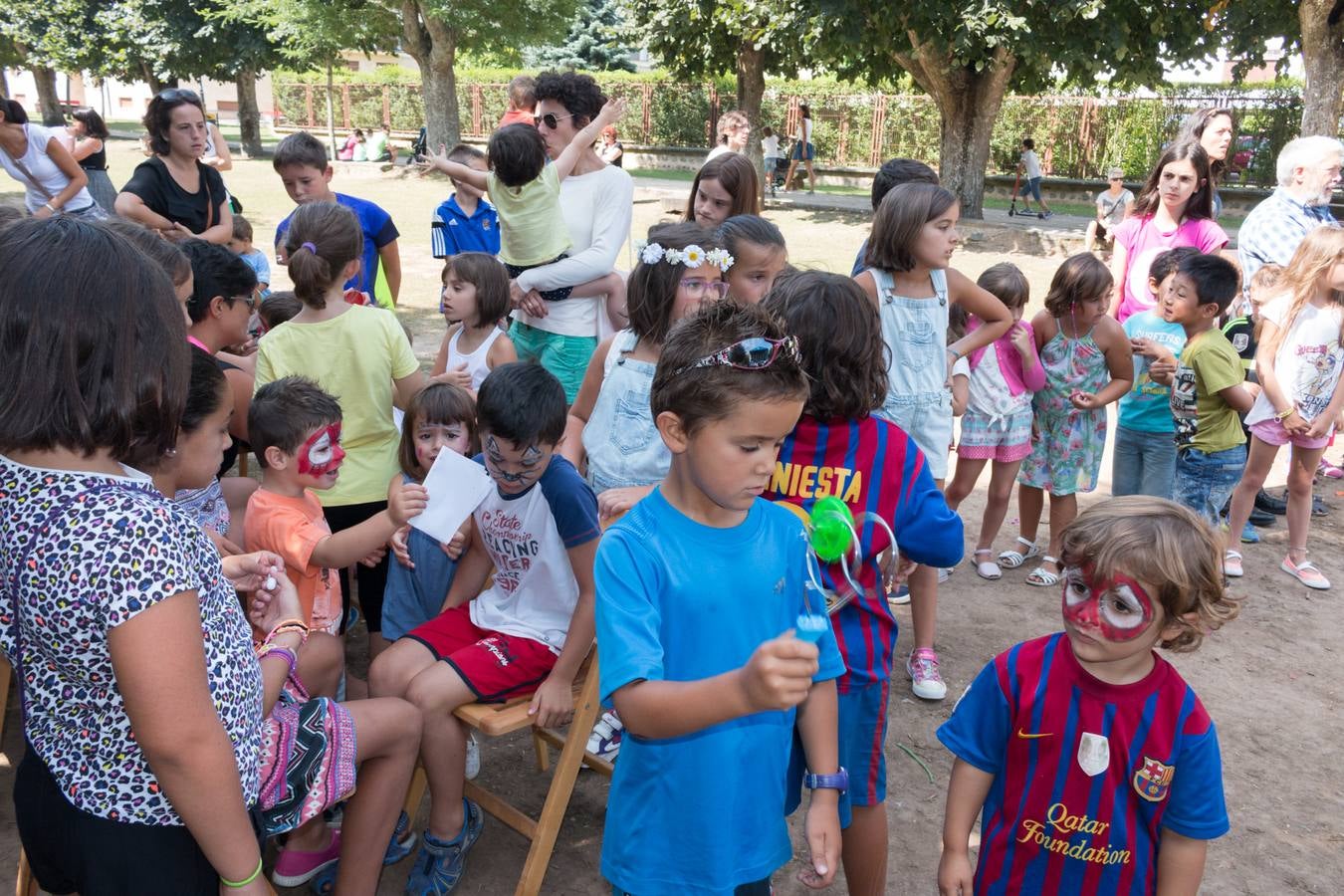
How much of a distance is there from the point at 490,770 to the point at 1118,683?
2193mm

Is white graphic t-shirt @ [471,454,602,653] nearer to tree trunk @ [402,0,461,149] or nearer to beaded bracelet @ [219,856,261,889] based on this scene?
beaded bracelet @ [219,856,261,889]

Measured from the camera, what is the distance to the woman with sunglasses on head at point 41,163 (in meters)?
6.96

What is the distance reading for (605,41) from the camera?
39281 mm

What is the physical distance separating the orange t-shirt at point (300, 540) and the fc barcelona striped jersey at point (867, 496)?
1.40 meters

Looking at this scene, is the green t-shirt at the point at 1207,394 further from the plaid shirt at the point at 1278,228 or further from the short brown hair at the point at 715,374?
the short brown hair at the point at 715,374

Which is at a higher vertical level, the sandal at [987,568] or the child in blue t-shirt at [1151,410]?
the child in blue t-shirt at [1151,410]

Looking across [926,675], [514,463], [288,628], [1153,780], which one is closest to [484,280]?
[514,463]

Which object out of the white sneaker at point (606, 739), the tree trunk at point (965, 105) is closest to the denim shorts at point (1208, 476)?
the white sneaker at point (606, 739)

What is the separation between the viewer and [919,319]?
150 inches

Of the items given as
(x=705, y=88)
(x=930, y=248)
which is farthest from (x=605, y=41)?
(x=930, y=248)

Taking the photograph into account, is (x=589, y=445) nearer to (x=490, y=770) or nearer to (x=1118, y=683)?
(x=490, y=770)

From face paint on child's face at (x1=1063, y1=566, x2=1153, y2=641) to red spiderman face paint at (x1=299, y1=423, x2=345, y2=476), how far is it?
2.08 m

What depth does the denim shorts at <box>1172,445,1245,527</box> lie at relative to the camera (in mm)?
4938

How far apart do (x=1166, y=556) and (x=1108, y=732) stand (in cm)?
36
